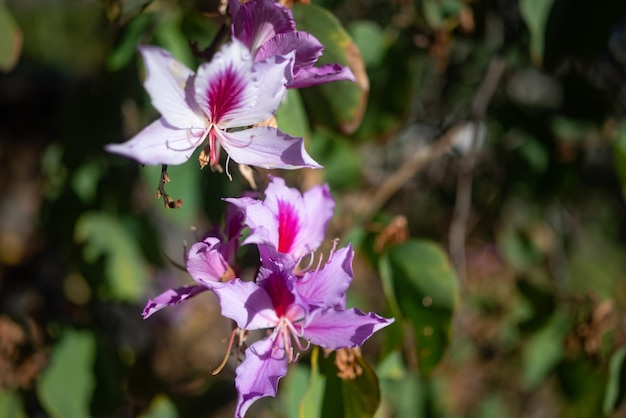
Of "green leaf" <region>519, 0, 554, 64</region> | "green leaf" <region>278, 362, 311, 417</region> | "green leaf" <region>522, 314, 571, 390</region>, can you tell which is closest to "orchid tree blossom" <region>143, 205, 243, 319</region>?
"green leaf" <region>278, 362, 311, 417</region>

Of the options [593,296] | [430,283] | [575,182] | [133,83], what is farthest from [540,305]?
[133,83]

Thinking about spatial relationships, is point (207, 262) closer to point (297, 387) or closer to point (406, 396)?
point (297, 387)

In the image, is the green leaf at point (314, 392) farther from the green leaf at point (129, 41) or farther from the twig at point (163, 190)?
the green leaf at point (129, 41)

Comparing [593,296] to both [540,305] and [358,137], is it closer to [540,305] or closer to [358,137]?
[540,305]

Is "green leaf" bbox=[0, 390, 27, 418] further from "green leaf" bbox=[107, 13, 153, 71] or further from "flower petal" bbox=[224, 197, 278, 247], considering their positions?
"flower petal" bbox=[224, 197, 278, 247]

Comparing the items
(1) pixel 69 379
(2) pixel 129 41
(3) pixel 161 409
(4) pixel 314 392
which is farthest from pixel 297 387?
(2) pixel 129 41

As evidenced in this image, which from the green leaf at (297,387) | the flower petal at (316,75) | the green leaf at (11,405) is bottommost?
the green leaf at (11,405)

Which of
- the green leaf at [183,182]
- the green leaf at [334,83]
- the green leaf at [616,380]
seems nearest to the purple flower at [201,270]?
the green leaf at [334,83]

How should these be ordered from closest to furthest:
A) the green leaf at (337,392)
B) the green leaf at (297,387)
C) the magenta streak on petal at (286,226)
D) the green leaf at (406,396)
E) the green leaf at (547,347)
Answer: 1. the magenta streak on petal at (286,226)
2. the green leaf at (337,392)
3. the green leaf at (297,387)
4. the green leaf at (547,347)
5. the green leaf at (406,396)
